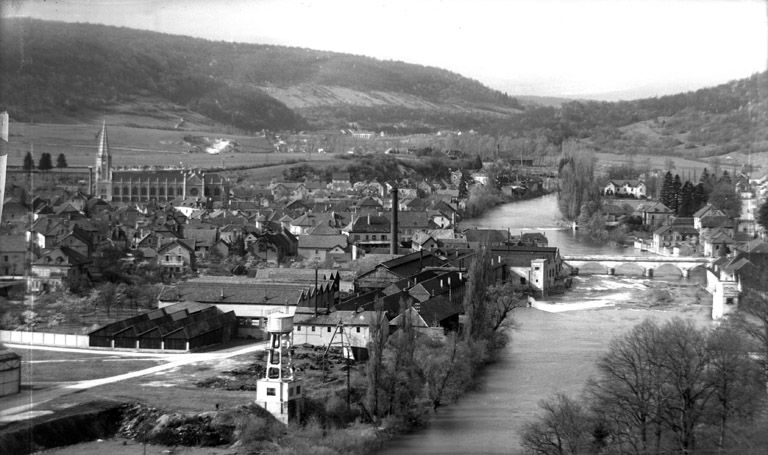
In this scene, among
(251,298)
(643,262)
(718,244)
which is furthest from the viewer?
(718,244)

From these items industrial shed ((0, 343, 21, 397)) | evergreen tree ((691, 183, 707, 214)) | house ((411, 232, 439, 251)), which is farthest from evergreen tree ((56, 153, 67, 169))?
industrial shed ((0, 343, 21, 397))

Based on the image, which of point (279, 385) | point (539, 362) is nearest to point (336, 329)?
point (539, 362)

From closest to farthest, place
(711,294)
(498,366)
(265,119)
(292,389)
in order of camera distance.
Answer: (292,389)
(498,366)
(711,294)
(265,119)

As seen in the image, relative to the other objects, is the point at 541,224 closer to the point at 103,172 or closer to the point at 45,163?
the point at 103,172

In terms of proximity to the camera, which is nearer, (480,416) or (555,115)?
(480,416)

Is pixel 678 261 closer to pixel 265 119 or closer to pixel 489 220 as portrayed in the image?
pixel 489 220

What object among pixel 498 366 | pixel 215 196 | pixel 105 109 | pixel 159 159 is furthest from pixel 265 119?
pixel 498 366

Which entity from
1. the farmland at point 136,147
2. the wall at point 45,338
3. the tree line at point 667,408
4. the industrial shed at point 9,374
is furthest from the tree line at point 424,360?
the farmland at point 136,147
